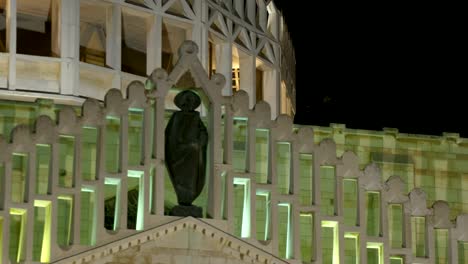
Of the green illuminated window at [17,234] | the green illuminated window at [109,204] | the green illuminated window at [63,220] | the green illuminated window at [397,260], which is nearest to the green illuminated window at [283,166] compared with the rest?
the green illuminated window at [397,260]

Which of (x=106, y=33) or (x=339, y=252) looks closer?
(x=339, y=252)

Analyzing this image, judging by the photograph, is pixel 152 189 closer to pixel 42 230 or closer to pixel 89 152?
pixel 42 230

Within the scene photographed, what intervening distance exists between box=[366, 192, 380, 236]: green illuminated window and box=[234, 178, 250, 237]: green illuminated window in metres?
3.30

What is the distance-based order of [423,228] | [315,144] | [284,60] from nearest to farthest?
1. [315,144]
2. [423,228]
3. [284,60]

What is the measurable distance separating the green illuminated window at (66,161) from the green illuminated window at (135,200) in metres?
1.47

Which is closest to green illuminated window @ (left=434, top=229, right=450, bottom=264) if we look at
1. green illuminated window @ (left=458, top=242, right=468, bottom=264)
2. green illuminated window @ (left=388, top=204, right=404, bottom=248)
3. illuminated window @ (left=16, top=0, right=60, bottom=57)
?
green illuminated window @ (left=458, top=242, right=468, bottom=264)

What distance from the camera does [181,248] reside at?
48906 mm

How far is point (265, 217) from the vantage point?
54.1 meters

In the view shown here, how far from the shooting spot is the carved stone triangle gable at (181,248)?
48125 millimetres

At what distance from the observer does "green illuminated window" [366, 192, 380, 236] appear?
180 ft

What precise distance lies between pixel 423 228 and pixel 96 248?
10.6m

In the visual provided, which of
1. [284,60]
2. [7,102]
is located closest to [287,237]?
[7,102]

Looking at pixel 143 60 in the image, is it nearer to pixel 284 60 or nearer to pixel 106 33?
pixel 106 33

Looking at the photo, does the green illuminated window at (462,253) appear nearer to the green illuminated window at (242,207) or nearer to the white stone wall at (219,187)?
the white stone wall at (219,187)
